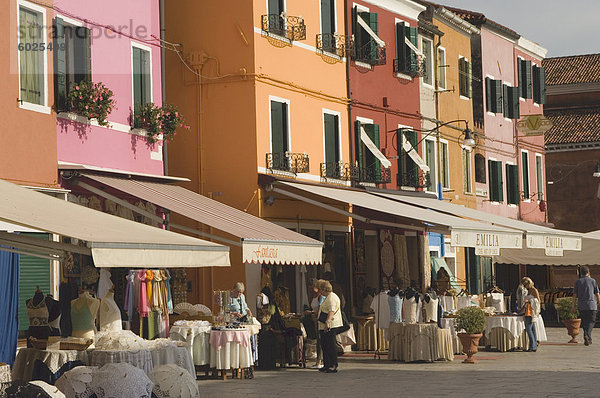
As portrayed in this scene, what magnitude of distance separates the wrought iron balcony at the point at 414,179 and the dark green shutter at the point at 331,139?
3.26 meters

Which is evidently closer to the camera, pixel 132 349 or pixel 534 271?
pixel 132 349

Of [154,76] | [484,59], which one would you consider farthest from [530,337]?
[484,59]

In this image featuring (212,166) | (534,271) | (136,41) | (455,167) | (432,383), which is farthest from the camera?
(534,271)

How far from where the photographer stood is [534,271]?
135 ft

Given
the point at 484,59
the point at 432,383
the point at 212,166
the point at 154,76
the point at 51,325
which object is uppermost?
the point at 484,59

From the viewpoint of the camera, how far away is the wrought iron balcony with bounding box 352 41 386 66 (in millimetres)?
27906

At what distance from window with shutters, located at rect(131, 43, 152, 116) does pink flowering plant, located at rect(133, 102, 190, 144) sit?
17 centimetres

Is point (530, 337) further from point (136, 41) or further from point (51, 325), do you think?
point (51, 325)

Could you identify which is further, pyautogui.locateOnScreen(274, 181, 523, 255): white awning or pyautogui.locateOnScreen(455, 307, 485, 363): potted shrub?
Answer: pyautogui.locateOnScreen(274, 181, 523, 255): white awning

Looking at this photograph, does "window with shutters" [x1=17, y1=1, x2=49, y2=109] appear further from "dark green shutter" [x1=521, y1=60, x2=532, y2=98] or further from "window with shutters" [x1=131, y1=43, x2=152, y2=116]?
"dark green shutter" [x1=521, y1=60, x2=532, y2=98]

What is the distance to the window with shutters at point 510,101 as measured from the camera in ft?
126

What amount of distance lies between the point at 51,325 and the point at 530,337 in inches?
461

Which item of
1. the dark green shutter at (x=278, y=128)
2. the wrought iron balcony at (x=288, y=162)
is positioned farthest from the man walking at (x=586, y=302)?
the dark green shutter at (x=278, y=128)

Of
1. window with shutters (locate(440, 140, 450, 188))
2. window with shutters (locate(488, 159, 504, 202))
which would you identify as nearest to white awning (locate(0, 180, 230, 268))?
window with shutters (locate(440, 140, 450, 188))
